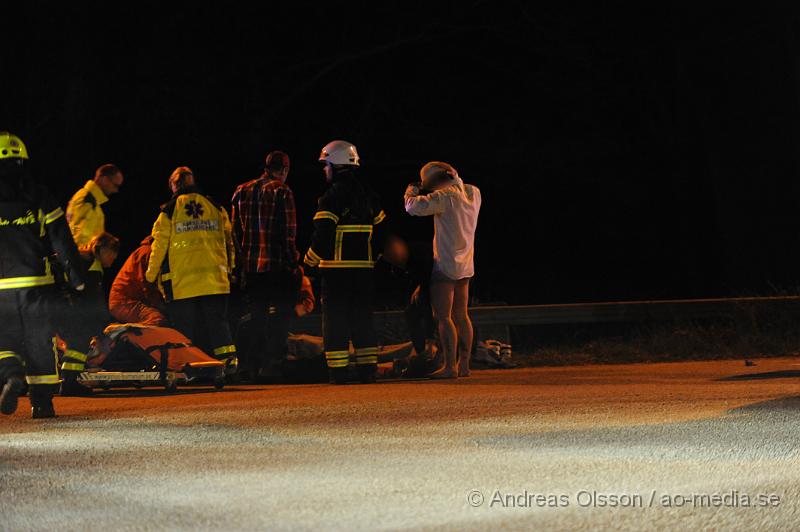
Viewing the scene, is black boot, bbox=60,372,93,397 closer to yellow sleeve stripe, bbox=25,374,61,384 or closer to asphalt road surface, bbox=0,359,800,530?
asphalt road surface, bbox=0,359,800,530

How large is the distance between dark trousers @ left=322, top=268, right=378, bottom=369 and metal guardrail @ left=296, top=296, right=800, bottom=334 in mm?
2330

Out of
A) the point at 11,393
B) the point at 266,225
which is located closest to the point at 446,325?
the point at 266,225

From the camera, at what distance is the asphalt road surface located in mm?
6051

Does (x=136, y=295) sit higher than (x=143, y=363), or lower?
higher

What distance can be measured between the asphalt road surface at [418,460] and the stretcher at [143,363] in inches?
20.3

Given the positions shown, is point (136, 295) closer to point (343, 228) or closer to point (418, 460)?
point (343, 228)

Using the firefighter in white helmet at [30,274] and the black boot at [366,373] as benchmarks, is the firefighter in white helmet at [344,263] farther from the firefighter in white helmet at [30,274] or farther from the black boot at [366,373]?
the firefighter in white helmet at [30,274]

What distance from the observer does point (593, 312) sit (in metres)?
15.6

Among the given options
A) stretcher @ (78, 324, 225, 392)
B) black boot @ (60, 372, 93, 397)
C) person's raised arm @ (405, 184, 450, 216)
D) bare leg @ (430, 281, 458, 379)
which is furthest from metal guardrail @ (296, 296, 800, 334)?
black boot @ (60, 372, 93, 397)

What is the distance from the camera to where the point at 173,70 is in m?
24.1

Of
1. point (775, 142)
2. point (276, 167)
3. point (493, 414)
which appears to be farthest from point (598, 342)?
point (775, 142)

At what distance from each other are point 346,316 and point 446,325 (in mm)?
864

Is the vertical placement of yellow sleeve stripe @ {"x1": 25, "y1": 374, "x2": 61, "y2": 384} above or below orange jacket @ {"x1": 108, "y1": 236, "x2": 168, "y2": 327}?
below

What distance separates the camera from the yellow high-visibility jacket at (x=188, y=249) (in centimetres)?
1253
